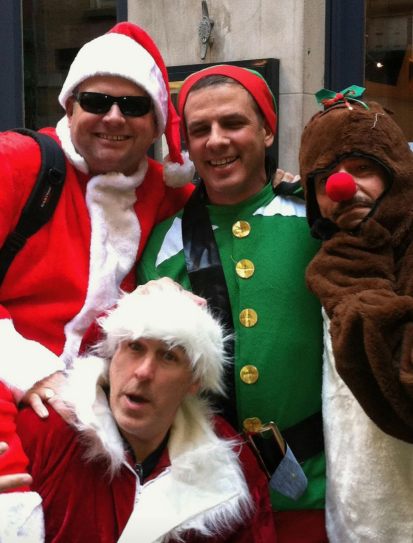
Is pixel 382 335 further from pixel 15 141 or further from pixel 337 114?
pixel 15 141

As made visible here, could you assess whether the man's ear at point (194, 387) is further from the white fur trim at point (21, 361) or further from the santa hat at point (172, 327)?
the white fur trim at point (21, 361)

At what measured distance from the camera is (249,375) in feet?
9.34

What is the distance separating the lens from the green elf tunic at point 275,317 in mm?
2830

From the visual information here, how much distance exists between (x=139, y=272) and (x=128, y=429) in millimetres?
844

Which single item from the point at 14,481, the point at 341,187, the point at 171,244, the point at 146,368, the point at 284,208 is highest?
the point at 341,187

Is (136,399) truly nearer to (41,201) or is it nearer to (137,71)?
(41,201)

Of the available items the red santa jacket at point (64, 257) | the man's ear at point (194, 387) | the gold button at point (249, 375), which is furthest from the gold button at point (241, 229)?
the man's ear at point (194, 387)

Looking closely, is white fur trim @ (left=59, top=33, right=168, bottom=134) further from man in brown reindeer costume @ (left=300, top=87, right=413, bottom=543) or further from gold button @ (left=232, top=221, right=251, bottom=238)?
man in brown reindeer costume @ (left=300, top=87, right=413, bottom=543)

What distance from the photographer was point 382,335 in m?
2.24

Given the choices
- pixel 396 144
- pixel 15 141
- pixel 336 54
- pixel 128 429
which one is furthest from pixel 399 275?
pixel 336 54

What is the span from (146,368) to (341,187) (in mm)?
818

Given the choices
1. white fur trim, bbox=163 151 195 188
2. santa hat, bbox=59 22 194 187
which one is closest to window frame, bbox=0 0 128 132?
santa hat, bbox=59 22 194 187

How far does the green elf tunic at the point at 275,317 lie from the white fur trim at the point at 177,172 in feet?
1.22

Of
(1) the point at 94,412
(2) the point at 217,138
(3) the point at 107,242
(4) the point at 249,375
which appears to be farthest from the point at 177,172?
(1) the point at 94,412
